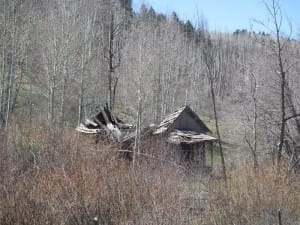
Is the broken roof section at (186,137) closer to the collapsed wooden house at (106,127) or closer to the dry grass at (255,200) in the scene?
the collapsed wooden house at (106,127)

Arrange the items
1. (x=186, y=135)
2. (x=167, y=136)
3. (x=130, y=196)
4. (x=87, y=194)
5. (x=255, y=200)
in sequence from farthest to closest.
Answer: (x=186, y=135)
(x=167, y=136)
(x=255, y=200)
(x=130, y=196)
(x=87, y=194)

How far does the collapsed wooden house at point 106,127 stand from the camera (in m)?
20.4

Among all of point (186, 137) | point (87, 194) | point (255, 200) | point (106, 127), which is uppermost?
point (106, 127)

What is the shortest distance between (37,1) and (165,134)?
22.4 m

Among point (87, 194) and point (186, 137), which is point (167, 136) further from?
point (87, 194)

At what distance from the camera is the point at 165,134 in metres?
25.8

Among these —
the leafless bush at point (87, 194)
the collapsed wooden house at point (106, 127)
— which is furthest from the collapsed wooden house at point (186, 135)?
the leafless bush at point (87, 194)

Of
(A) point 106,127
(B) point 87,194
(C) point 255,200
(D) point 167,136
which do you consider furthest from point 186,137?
(B) point 87,194

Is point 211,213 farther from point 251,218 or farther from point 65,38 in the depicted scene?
point 65,38

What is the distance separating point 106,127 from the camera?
840 inches

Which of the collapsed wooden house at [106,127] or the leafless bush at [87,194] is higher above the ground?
the collapsed wooden house at [106,127]

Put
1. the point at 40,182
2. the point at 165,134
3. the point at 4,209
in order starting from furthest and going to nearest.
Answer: the point at 165,134 → the point at 40,182 → the point at 4,209

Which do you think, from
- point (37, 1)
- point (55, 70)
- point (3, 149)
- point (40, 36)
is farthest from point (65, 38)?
point (3, 149)

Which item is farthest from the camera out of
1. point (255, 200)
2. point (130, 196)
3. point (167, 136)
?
point (167, 136)
